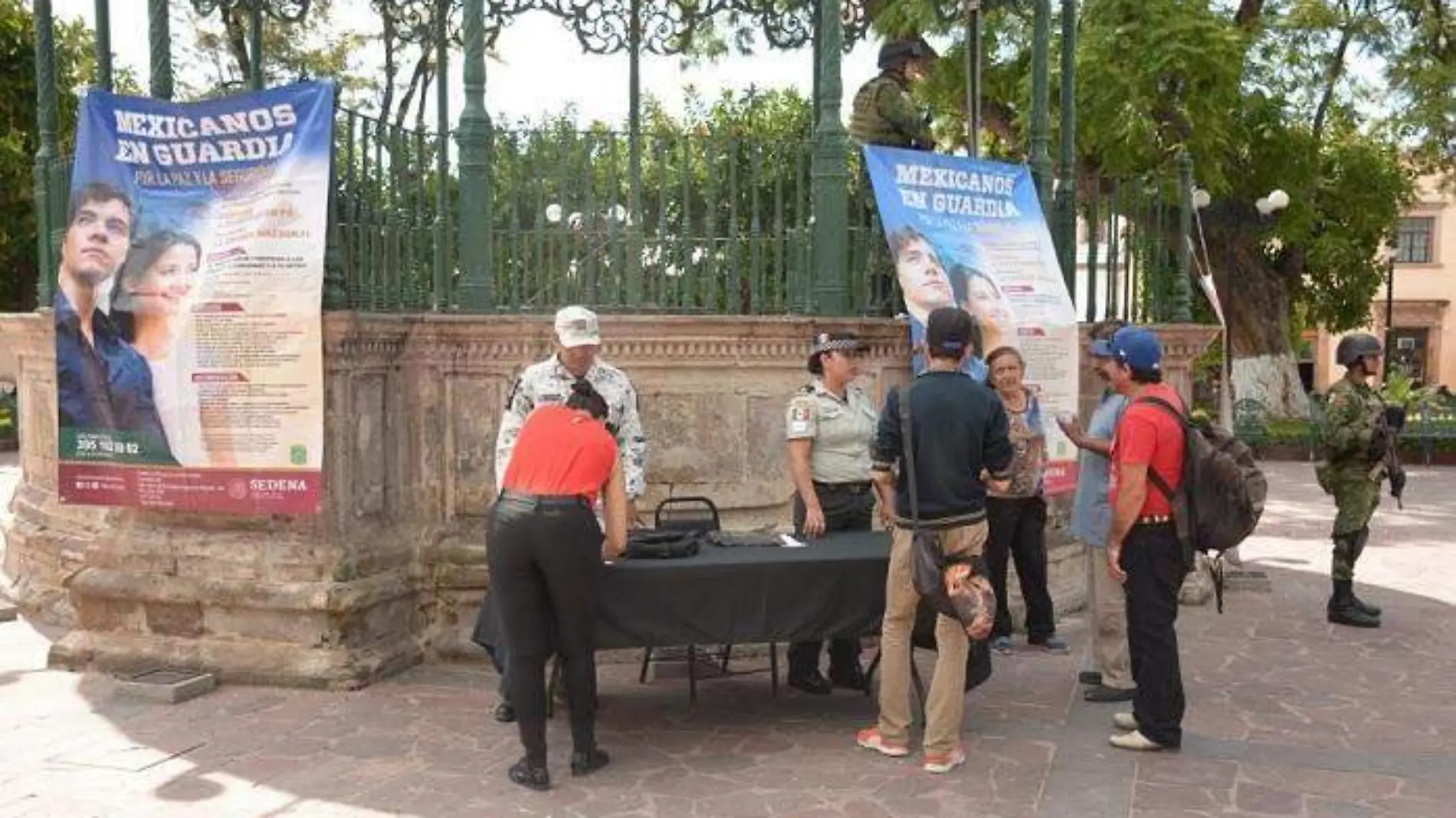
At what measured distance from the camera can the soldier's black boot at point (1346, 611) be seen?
7922mm

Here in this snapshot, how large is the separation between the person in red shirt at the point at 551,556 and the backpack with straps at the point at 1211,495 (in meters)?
2.39

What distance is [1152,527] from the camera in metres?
5.30

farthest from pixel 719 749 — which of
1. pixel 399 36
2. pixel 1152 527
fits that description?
pixel 399 36

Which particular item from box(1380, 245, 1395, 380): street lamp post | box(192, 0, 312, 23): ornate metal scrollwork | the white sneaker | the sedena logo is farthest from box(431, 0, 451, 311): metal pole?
box(1380, 245, 1395, 380): street lamp post

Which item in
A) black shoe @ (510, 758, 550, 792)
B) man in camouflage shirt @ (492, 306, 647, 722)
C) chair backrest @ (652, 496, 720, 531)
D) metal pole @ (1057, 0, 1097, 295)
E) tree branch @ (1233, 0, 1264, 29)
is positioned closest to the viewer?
black shoe @ (510, 758, 550, 792)

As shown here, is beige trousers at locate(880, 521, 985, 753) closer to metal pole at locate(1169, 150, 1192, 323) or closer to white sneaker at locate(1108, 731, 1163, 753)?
white sneaker at locate(1108, 731, 1163, 753)

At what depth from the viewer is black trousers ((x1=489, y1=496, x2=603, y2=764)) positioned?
479 centimetres

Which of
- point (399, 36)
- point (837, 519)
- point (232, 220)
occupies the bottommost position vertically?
point (837, 519)

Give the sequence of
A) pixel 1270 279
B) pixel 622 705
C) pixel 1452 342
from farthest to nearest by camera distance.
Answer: pixel 1452 342 → pixel 1270 279 → pixel 622 705

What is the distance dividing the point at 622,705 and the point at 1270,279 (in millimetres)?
20917

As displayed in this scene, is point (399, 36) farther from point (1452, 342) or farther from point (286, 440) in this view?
point (1452, 342)

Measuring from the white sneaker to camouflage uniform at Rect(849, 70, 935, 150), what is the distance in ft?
13.0

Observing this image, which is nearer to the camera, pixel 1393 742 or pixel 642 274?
pixel 1393 742

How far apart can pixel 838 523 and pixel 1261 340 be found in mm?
19730
